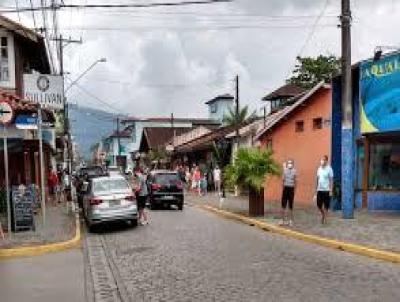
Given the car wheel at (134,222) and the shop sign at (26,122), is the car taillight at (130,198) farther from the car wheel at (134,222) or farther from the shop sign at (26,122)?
the shop sign at (26,122)

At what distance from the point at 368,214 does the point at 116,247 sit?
885 centimetres

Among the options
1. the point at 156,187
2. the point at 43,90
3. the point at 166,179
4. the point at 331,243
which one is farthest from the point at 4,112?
the point at 166,179

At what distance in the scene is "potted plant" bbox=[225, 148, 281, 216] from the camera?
81.5 feet

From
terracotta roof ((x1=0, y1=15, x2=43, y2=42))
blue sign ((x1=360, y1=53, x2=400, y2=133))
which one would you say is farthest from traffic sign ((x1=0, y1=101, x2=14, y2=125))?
blue sign ((x1=360, y1=53, x2=400, y2=133))

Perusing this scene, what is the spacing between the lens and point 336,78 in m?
25.9

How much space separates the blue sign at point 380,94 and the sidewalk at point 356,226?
2.88m

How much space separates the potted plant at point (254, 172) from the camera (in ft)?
81.5

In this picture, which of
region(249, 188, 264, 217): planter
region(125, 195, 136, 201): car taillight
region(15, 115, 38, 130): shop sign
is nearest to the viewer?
region(15, 115, 38, 130): shop sign

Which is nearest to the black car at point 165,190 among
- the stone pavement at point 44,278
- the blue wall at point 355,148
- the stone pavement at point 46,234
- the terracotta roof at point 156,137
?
the stone pavement at point 46,234

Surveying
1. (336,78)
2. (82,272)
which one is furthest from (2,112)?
(336,78)

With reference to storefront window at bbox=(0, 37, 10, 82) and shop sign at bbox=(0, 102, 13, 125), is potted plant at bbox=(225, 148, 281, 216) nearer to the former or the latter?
shop sign at bbox=(0, 102, 13, 125)

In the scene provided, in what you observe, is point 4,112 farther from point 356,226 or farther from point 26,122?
point 356,226

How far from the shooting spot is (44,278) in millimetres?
13219

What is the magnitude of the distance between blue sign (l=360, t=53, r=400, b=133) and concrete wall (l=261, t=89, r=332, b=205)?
313cm
